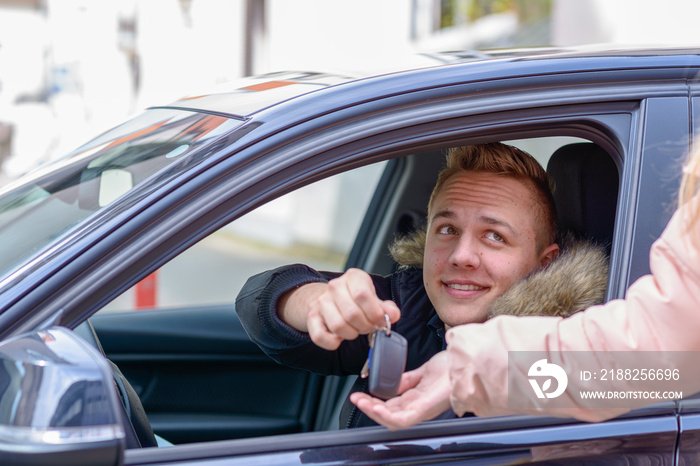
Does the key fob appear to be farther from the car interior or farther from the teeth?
the car interior

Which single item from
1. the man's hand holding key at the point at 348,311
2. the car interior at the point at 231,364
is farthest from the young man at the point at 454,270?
the car interior at the point at 231,364

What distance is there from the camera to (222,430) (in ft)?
8.43

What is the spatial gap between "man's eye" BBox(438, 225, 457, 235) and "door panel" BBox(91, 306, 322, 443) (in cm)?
97

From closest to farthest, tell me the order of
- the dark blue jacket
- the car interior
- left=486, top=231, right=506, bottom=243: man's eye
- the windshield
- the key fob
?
the key fob
the windshield
the dark blue jacket
left=486, top=231, right=506, bottom=243: man's eye
the car interior

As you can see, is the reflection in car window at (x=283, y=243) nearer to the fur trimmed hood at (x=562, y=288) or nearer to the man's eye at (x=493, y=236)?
the man's eye at (x=493, y=236)

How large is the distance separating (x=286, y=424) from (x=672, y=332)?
5.57ft

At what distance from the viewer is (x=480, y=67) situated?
1511 millimetres

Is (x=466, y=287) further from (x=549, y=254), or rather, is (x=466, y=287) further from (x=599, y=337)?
(x=599, y=337)

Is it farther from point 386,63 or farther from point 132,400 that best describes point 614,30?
point 132,400

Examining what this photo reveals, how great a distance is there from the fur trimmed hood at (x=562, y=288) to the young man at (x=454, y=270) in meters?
0.07

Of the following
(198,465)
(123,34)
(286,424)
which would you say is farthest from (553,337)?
(123,34)

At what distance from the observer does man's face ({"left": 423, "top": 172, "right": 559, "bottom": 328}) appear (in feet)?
5.88

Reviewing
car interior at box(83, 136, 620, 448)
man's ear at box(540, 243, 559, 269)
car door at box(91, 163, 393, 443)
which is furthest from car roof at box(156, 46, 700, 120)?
car door at box(91, 163, 393, 443)

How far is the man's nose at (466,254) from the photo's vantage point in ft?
5.85
